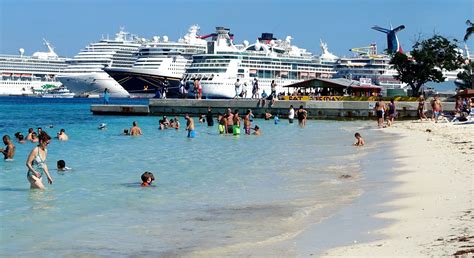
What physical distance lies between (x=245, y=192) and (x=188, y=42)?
354 feet

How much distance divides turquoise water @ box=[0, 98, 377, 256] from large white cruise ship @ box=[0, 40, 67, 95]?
118 meters

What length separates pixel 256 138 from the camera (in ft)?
99.6

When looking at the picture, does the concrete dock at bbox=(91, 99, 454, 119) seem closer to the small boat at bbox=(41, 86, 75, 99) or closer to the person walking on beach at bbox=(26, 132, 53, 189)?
the person walking on beach at bbox=(26, 132, 53, 189)

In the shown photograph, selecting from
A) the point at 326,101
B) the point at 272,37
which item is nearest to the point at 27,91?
the point at 272,37

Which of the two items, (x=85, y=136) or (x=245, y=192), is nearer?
(x=245, y=192)

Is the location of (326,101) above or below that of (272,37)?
below

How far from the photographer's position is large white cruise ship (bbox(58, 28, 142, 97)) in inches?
4889

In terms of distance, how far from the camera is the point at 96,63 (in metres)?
127

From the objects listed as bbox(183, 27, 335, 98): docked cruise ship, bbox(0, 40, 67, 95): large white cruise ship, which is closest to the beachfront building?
bbox(183, 27, 335, 98): docked cruise ship

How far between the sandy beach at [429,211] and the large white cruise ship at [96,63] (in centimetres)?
10796

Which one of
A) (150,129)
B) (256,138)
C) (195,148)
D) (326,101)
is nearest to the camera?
(195,148)

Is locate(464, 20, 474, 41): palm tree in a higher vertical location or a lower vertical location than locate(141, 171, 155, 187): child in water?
higher

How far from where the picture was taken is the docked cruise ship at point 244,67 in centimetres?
9325

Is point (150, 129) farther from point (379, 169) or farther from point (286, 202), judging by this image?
point (286, 202)
